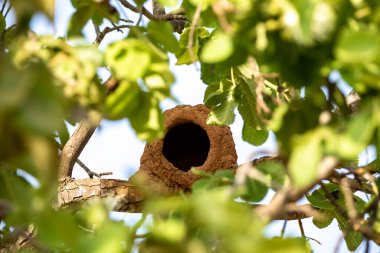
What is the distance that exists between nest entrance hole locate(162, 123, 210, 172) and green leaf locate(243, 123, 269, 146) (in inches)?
67.6

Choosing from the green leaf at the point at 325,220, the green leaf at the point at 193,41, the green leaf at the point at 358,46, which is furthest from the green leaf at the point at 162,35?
the green leaf at the point at 325,220

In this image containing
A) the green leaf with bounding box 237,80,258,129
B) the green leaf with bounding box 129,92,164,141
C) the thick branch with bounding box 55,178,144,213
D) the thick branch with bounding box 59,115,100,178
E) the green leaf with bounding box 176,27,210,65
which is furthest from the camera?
the thick branch with bounding box 59,115,100,178

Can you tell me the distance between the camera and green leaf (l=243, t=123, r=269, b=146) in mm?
2193

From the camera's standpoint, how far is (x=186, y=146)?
165 inches

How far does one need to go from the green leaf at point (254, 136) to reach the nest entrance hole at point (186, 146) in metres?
1.72

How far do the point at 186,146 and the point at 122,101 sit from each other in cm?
309

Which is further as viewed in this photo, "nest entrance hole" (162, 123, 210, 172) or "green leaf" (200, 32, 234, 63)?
"nest entrance hole" (162, 123, 210, 172)

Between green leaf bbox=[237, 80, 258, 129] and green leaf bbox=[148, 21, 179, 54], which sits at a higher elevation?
green leaf bbox=[237, 80, 258, 129]

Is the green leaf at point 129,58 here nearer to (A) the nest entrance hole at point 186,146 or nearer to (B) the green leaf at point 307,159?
(B) the green leaf at point 307,159

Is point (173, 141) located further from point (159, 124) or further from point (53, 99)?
point (53, 99)

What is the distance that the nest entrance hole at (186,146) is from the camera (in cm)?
399

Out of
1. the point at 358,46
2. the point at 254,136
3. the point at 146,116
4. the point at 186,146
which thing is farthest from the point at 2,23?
the point at 186,146

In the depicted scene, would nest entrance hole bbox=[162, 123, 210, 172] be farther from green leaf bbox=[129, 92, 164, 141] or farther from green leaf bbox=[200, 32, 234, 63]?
green leaf bbox=[200, 32, 234, 63]

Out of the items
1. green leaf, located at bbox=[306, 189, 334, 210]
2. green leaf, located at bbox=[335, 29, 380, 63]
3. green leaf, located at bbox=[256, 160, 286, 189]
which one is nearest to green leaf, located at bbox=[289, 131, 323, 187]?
green leaf, located at bbox=[335, 29, 380, 63]
